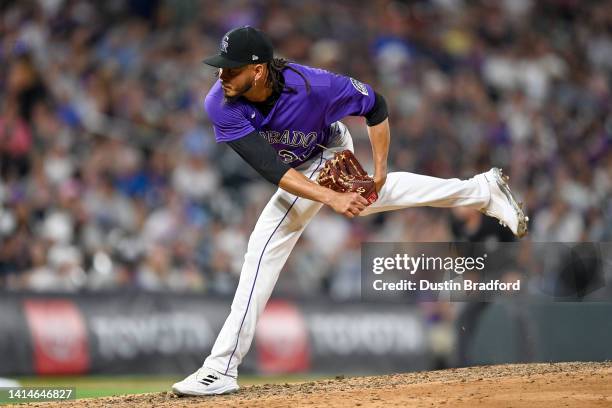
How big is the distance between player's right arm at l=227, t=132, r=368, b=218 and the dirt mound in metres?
0.97

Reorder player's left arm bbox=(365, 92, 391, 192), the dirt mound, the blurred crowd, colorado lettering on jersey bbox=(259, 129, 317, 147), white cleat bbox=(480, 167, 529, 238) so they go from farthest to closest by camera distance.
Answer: the blurred crowd, white cleat bbox=(480, 167, 529, 238), player's left arm bbox=(365, 92, 391, 192), colorado lettering on jersey bbox=(259, 129, 317, 147), the dirt mound

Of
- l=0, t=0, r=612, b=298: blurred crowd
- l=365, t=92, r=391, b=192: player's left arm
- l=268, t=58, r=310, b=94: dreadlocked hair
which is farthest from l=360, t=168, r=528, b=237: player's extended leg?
l=0, t=0, r=612, b=298: blurred crowd

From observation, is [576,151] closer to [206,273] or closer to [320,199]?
A: [206,273]

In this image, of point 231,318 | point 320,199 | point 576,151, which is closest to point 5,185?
point 231,318

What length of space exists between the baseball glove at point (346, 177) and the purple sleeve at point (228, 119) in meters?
0.52

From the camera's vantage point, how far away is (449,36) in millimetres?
12312

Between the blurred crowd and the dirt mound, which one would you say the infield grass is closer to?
the blurred crowd

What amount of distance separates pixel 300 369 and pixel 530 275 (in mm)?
2167

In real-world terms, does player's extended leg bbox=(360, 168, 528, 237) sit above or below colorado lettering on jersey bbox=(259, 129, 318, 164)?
below

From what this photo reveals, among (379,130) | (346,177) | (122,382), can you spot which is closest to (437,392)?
(346,177)

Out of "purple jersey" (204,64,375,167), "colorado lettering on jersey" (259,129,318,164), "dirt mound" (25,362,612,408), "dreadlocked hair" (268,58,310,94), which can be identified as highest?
"dreadlocked hair" (268,58,310,94)

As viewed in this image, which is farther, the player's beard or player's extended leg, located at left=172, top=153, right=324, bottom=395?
player's extended leg, located at left=172, top=153, right=324, bottom=395

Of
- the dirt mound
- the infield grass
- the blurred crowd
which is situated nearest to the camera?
the dirt mound

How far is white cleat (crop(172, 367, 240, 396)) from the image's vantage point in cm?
519
